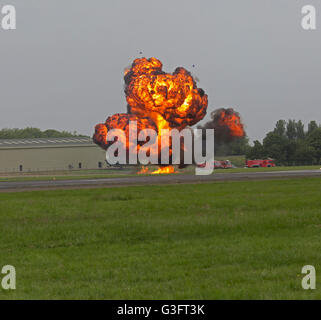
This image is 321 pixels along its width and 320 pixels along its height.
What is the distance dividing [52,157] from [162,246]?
91.7 metres

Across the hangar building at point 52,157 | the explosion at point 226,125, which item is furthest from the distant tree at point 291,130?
the explosion at point 226,125

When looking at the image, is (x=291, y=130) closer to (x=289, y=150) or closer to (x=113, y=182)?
(x=289, y=150)

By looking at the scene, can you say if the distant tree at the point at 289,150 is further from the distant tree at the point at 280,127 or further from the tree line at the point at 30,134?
the tree line at the point at 30,134

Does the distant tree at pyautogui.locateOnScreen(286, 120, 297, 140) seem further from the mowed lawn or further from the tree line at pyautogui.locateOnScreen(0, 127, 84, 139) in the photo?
the mowed lawn

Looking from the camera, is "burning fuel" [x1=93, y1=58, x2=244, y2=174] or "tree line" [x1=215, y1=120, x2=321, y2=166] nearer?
"burning fuel" [x1=93, y1=58, x2=244, y2=174]

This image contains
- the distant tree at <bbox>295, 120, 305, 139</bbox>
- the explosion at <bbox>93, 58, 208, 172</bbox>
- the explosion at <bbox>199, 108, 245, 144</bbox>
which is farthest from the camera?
the distant tree at <bbox>295, 120, 305, 139</bbox>

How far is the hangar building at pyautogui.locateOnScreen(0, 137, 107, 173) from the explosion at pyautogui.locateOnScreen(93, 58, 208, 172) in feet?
113

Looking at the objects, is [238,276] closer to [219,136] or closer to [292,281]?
[292,281]

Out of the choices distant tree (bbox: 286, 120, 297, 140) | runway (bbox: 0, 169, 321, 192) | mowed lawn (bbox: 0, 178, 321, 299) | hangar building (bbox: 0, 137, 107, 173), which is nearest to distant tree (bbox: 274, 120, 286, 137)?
distant tree (bbox: 286, 120, 297, 140)

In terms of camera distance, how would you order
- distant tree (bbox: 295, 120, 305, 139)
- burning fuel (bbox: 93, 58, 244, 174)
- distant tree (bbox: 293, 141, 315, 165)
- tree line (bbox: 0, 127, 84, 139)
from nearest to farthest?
burning fuel (bbox: 93, 58, 244, 174) → distant tree (bbox: 293, 141, 315, 165) → distant tree (bbox: 295, 120, 305, 139) → tree line (bbox: 0, 127, 84, 139)

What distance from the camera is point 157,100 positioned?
64188 mm

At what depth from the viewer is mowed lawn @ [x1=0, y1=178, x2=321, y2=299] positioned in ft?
33.1
